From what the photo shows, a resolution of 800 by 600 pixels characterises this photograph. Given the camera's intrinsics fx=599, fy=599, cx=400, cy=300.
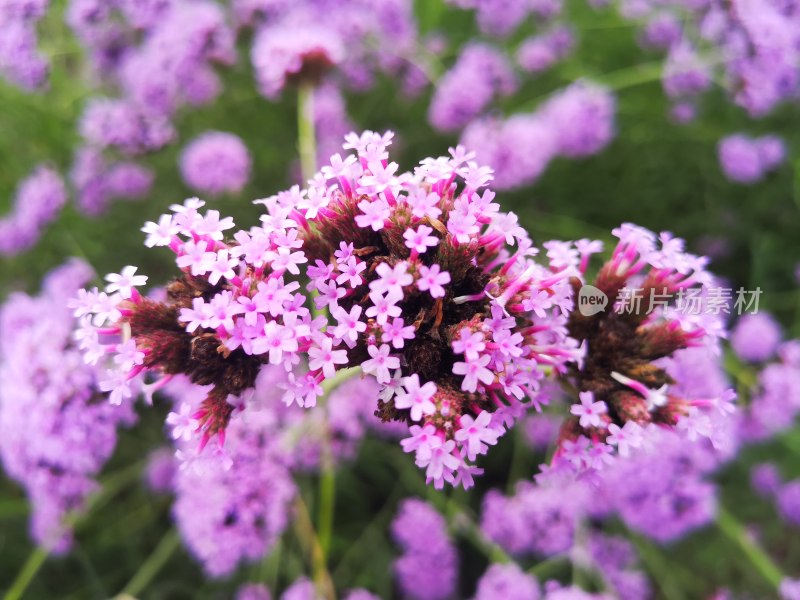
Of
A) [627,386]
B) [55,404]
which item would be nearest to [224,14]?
[55,404]

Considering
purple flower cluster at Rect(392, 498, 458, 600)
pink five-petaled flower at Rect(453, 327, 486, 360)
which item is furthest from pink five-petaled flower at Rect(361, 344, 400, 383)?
purple flower cluster at Rect(392, 498, 458, 600)

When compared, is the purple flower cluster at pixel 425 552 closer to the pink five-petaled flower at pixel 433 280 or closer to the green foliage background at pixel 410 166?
the green foliage background at pixel 410 166

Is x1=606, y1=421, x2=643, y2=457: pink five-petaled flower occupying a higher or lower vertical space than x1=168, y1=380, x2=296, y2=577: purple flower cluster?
higher

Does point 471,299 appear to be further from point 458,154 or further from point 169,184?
point 169,184

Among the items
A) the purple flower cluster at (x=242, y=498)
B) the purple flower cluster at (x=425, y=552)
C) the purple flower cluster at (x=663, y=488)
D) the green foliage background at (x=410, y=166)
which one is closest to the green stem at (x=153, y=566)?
the green foliage background at (x=410, y=166)

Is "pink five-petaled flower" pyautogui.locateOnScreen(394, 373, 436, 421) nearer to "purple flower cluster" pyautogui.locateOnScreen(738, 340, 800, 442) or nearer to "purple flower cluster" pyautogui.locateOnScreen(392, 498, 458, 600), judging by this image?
"purple flower cluster" pyautogui.locateOnScreen(392, 498, 458, 600)

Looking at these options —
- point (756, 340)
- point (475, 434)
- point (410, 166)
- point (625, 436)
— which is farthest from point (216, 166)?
point (756, 340)

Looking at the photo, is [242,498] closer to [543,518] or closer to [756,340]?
[543,518]
